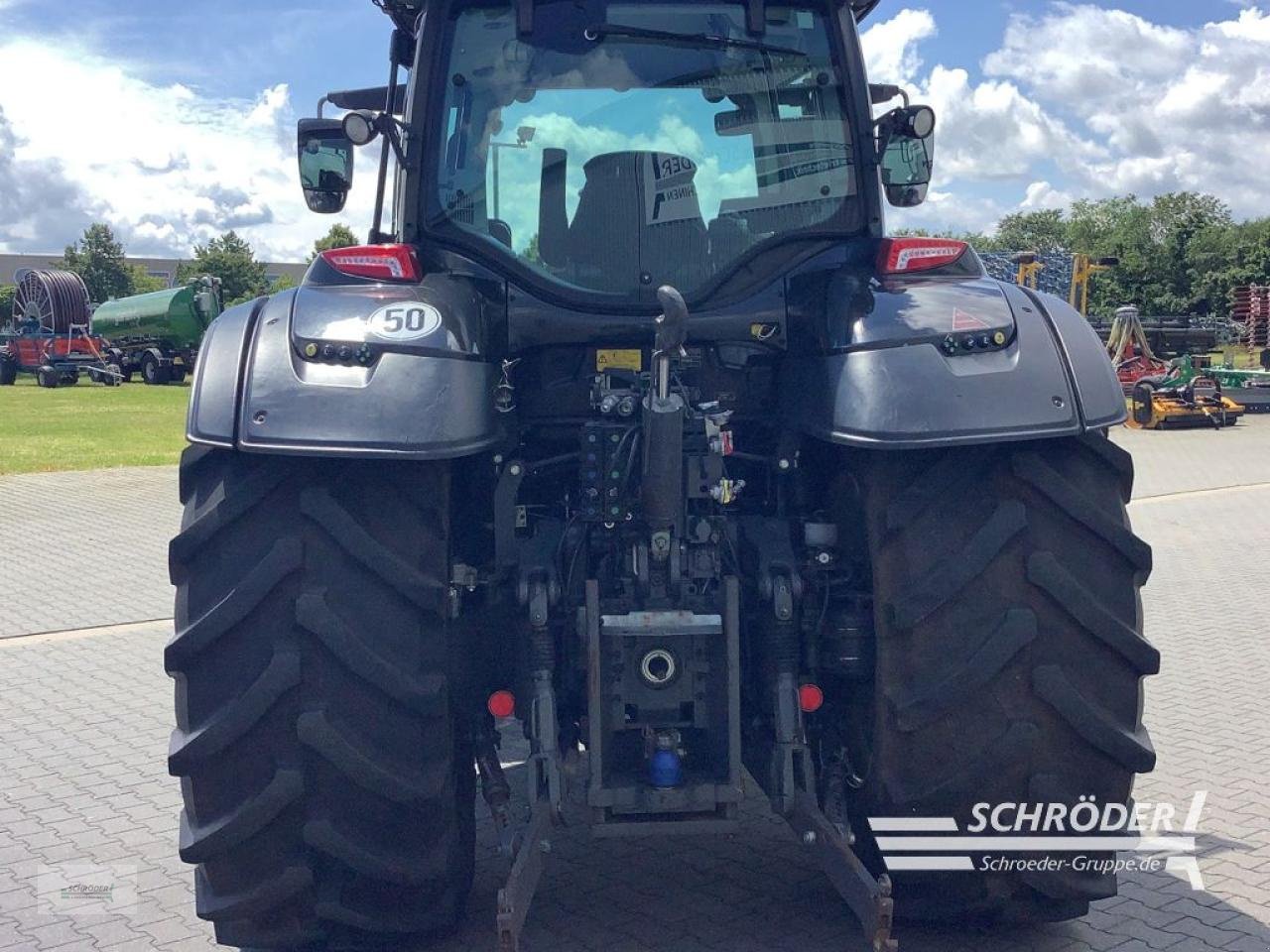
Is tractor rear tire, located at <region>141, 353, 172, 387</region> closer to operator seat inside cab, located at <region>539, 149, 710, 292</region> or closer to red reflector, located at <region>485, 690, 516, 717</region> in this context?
operator seat inside cab, located at <region>539, 149, 710, 292</region>

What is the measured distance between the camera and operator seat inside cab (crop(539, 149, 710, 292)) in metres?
3.81

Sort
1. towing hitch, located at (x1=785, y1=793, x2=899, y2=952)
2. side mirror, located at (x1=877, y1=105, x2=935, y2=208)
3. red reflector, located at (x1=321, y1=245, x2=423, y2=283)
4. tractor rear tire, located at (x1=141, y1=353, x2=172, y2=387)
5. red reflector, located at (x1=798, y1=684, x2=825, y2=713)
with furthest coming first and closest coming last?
tractor rear tire, located at (x1=141, y1=353, x2=172, y2=387) < side mirror, located at (x1=877, y1=105, x2=935, y2=208) < red reflector, located at (x1=321, y1=245, x2=423, y2=283) < red reflector, located at (x1=798, y1=684, x2=825, y2=713) < towing hitch, located at (x1=785, y1=793, x2=899, y2=952)

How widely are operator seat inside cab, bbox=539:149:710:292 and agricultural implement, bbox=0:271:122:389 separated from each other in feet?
117

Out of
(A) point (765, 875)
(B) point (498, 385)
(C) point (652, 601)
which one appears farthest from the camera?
(A) point (765, 875)

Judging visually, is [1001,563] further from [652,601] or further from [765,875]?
[765,875]

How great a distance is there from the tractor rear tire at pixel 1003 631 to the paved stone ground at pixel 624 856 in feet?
2.06

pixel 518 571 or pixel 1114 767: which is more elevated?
pixel 518 571

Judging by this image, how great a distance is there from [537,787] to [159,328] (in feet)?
115

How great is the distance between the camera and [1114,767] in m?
3.16

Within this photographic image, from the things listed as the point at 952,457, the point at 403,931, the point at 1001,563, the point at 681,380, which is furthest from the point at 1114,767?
the point at 403,931

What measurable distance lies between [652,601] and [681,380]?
2.63ft

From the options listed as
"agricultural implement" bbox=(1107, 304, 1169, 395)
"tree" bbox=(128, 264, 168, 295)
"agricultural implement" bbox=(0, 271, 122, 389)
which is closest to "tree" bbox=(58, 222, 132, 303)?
"tree" bbox=(128, 264, 168, 295)

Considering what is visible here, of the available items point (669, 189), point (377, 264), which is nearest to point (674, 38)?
point (669, 189)

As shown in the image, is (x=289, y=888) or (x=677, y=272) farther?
(x=677, y=272)
